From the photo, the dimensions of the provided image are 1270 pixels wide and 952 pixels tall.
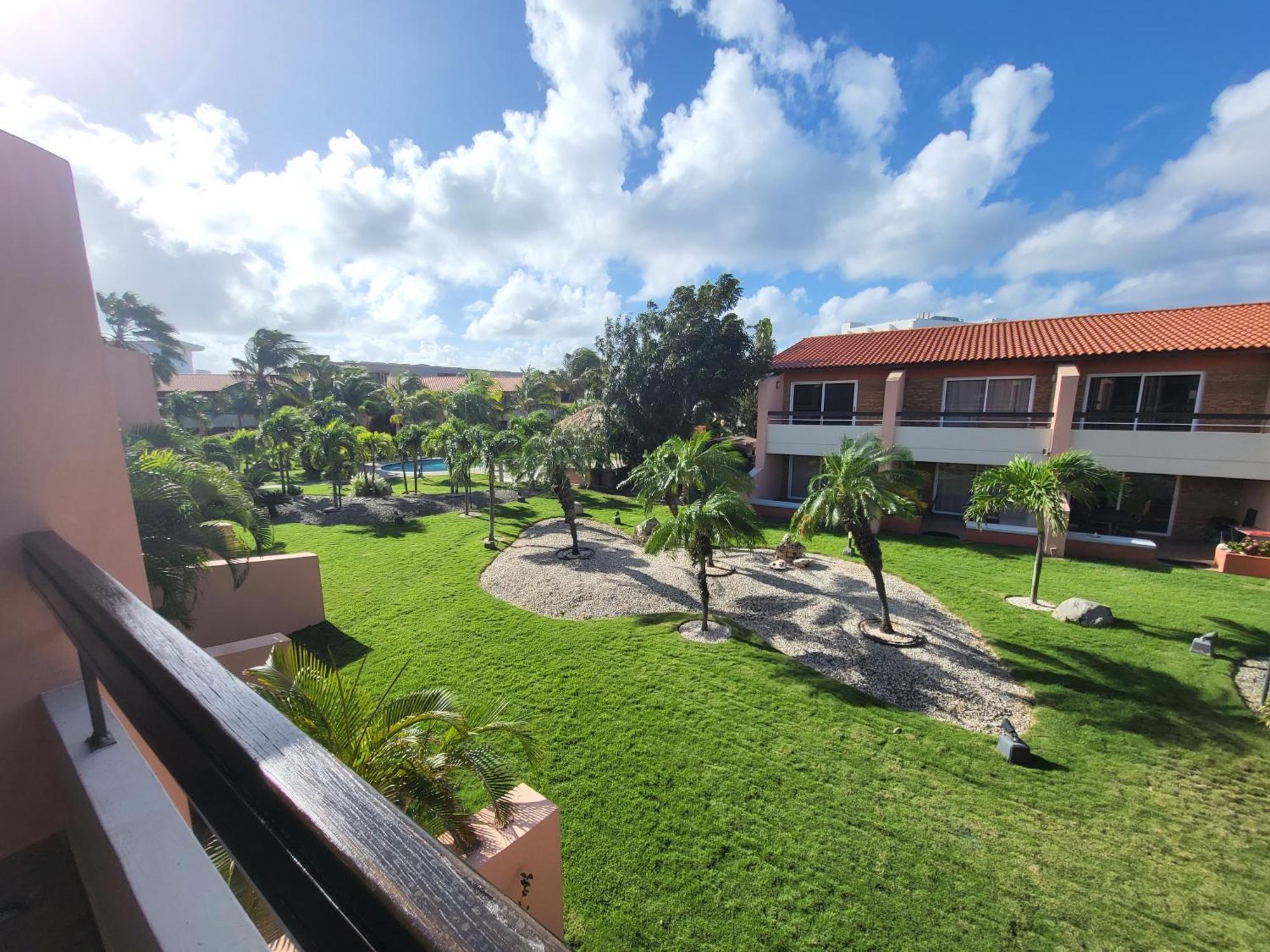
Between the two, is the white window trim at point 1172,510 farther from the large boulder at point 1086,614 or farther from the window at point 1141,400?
the large boulder at point 1086,614

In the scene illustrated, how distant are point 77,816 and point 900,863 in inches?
260

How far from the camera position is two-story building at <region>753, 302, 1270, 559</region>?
15.0 meters

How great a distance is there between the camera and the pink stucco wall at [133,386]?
42.0 ft

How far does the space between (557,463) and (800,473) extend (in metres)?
11.7

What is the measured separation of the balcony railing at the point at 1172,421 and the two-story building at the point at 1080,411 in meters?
0.05

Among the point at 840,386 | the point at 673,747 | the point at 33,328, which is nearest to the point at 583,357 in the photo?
the point at 840,386

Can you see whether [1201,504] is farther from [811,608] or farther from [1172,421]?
[811,608]

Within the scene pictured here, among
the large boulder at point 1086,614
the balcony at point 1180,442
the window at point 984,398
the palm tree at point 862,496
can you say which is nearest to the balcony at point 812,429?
the window at point 984,398

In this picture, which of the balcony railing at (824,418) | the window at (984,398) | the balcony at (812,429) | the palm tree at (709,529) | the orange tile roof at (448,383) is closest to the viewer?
the palm tree at (709,529)

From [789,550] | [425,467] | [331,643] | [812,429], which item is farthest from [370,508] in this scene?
[425,467]

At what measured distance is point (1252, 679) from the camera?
8938 mm

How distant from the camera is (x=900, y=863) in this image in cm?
546

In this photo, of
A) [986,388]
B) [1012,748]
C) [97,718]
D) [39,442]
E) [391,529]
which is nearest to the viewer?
[97,718]

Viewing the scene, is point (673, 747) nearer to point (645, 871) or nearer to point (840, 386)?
point (645, 871)
